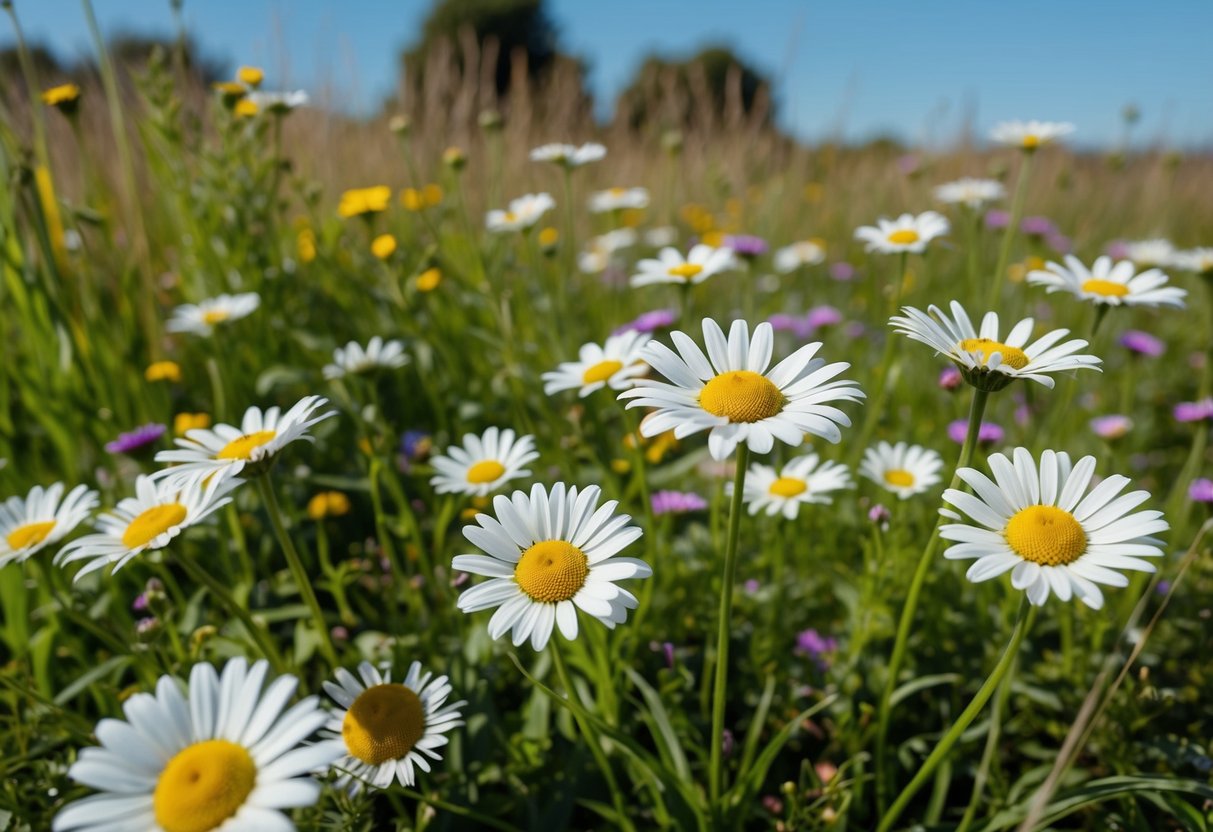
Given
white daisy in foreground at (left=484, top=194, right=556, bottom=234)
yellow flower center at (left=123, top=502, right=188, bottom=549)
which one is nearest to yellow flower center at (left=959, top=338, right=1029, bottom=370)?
yellow flower center at (left=123, top=502, right=188, bottom=549)

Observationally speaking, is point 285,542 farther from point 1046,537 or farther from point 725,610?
point 1046,537

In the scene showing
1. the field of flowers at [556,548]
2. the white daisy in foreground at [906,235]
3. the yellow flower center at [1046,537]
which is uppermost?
the white daisy in foreground at [906,235]

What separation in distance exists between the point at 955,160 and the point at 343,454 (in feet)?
18.3

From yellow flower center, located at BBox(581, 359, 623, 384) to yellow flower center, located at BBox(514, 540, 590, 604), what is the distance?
542 millimetres

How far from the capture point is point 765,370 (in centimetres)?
110

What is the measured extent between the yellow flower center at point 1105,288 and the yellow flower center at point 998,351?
60 centimetres

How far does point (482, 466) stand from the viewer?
1.54 meters

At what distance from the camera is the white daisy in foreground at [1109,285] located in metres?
1.50

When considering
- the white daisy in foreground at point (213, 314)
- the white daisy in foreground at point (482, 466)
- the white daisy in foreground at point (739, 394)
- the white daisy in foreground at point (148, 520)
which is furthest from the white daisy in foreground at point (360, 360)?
the white daisy in foreground at point (739, 394)

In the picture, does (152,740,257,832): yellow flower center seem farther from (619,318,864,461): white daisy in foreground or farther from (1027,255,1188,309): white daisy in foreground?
(1027,255,1188,309): white daisy in foreground

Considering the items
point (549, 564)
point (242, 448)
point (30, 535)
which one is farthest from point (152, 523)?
point (549, 564)

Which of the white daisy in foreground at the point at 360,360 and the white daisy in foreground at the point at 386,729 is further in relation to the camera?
the white daisy in foreground at the point at 360,360

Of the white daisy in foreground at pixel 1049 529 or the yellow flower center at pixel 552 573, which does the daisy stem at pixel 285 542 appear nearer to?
the yellow flower center at pixel 552 573

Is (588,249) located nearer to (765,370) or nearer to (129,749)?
(765,370)
